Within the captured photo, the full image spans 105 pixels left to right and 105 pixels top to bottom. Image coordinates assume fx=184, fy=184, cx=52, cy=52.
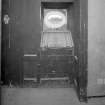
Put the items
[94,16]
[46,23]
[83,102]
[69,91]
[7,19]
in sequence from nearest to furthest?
[83,102] < [94,16] < [69,91] < [7,19] < [46,23]

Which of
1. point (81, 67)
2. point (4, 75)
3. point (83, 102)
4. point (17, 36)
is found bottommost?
point (83, 102)

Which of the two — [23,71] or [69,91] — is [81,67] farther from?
[23,71]

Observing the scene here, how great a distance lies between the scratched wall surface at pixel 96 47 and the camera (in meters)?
3.44

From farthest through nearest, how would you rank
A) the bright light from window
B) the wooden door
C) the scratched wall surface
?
the bright light from window
the wooden door
the scratched wall surface

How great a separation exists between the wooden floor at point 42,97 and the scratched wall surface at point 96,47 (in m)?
0.27

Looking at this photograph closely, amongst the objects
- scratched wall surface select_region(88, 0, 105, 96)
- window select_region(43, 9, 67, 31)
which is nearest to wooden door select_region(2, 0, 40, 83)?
window select_region(43, 9, 67, 31)

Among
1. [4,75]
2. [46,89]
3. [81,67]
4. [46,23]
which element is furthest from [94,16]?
[4,75]

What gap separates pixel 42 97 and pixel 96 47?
138 centimetres

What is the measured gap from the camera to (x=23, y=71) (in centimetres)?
427

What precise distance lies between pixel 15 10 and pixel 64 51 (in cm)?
148

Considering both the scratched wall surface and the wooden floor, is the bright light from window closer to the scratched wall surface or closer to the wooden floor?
the scratched wall surface

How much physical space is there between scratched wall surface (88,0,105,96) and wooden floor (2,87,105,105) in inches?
10.6

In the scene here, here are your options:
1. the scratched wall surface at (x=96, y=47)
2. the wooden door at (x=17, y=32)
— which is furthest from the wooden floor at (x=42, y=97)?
the wooden door at (x=17, y=32)

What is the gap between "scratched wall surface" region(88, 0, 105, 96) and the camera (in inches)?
135
